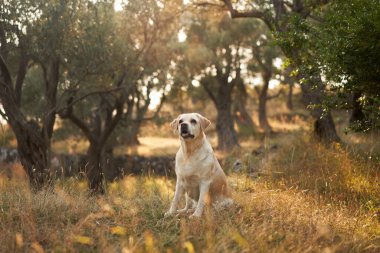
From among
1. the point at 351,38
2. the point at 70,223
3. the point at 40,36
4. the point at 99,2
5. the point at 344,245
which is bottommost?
the point at 344,245

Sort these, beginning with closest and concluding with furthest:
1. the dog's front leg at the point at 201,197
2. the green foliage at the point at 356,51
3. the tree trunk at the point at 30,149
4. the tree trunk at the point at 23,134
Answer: the dog's front leg at the point at 201,197 < the green foliage at the point at 356,51 < the tree trunk at the point at 23,134 < the tree trunk at the point at 30,149

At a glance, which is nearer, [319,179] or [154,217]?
[154,217]

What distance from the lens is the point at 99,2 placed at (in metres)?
15.4

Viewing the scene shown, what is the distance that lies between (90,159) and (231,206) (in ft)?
44.7

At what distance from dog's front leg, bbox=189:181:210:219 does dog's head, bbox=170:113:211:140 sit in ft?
2.54

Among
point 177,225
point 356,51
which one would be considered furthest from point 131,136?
point 177,225

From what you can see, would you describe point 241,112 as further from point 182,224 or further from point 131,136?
point 182,224

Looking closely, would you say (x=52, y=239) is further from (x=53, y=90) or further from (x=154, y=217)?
(x=53, y=90)

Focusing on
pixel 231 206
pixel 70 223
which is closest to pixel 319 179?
pixel 231 206

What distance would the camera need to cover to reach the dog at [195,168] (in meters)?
7.59

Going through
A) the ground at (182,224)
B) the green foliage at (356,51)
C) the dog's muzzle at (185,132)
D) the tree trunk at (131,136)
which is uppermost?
the green foliage at (356,51)

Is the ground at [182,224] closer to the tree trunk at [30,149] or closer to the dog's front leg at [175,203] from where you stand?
the dog's front leg at [175,203]

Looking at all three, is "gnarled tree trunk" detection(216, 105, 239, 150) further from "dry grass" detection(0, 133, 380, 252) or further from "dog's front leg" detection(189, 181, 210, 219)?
"dog's front leg" detection(189, 181, 210, 219)

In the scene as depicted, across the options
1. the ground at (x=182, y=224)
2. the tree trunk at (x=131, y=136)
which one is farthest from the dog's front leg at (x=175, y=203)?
the tree trunk at (x=131, y=136)
